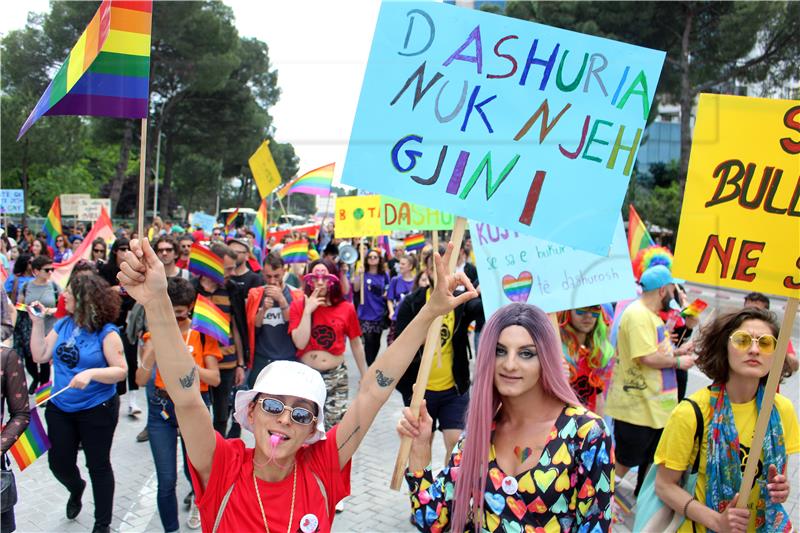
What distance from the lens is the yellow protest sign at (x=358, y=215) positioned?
9.62 meters

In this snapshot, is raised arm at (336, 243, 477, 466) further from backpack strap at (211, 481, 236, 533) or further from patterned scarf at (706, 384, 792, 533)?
patterned scarf at (706, 384, 792, 533)

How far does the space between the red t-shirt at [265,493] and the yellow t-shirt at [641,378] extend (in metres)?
2.96

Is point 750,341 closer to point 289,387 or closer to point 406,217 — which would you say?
point 289,387

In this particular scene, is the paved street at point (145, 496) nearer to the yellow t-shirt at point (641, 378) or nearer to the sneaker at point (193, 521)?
the sneaker at point (193, 521)

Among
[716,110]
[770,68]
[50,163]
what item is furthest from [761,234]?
[50,163]

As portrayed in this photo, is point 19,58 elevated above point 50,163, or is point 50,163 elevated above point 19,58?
point 19,58

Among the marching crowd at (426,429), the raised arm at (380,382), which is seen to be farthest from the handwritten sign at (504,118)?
the raised arm at (380,382)

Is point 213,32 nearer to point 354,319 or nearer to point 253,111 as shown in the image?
point 253,111

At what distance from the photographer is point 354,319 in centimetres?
526

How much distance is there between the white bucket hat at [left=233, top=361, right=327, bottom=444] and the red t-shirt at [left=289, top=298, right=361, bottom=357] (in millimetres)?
2688

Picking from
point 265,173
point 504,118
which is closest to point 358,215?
point 265,173

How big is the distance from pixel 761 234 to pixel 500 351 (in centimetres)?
122

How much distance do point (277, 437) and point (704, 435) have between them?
169 cm

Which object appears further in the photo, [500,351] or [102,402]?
[102,402]
